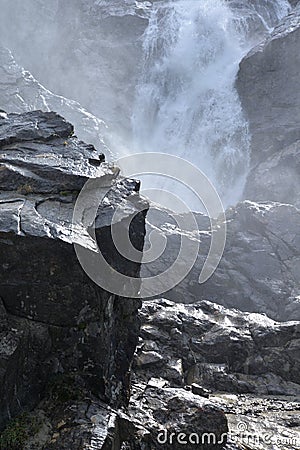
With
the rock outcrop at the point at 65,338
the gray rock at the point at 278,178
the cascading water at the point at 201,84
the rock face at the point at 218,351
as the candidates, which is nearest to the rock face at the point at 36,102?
the cascading water at the point at 201,84

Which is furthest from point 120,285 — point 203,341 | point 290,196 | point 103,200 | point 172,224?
point 290,196

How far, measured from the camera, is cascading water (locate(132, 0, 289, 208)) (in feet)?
164

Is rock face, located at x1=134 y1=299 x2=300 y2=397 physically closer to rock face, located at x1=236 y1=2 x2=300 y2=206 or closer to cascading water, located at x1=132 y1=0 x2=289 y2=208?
rock face, located at x1=236 y1=2 x2=300 y2=206

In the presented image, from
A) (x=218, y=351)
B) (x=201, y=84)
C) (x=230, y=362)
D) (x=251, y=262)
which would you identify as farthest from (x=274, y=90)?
(x=230, y=362)

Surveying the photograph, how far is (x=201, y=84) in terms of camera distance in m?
56.1

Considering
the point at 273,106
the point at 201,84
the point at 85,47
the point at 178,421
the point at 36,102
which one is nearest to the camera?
the point at 178,421

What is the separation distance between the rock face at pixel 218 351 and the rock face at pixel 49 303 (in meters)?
5.15

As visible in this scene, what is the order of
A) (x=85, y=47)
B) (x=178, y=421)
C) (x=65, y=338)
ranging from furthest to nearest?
(x=85, y=47) < (x=178, y=421) < (x=65, y=338)

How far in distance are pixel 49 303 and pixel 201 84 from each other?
5119cm

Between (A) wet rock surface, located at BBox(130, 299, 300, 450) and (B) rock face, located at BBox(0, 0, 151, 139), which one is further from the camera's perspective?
(B) rock face, located at BBox(0, 0, 151, 139)

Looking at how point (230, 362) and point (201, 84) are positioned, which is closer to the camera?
point (230, 362)

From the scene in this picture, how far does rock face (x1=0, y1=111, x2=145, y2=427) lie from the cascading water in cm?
3795

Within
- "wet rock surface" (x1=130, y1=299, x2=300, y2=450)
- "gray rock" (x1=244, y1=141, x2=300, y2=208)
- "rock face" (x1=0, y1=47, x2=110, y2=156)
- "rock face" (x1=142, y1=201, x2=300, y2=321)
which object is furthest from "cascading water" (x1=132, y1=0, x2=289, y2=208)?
"wet rock surface" (x1=130, y1=299, x2=300, y2=450)

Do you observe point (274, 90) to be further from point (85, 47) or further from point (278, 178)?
point (85, 47)
